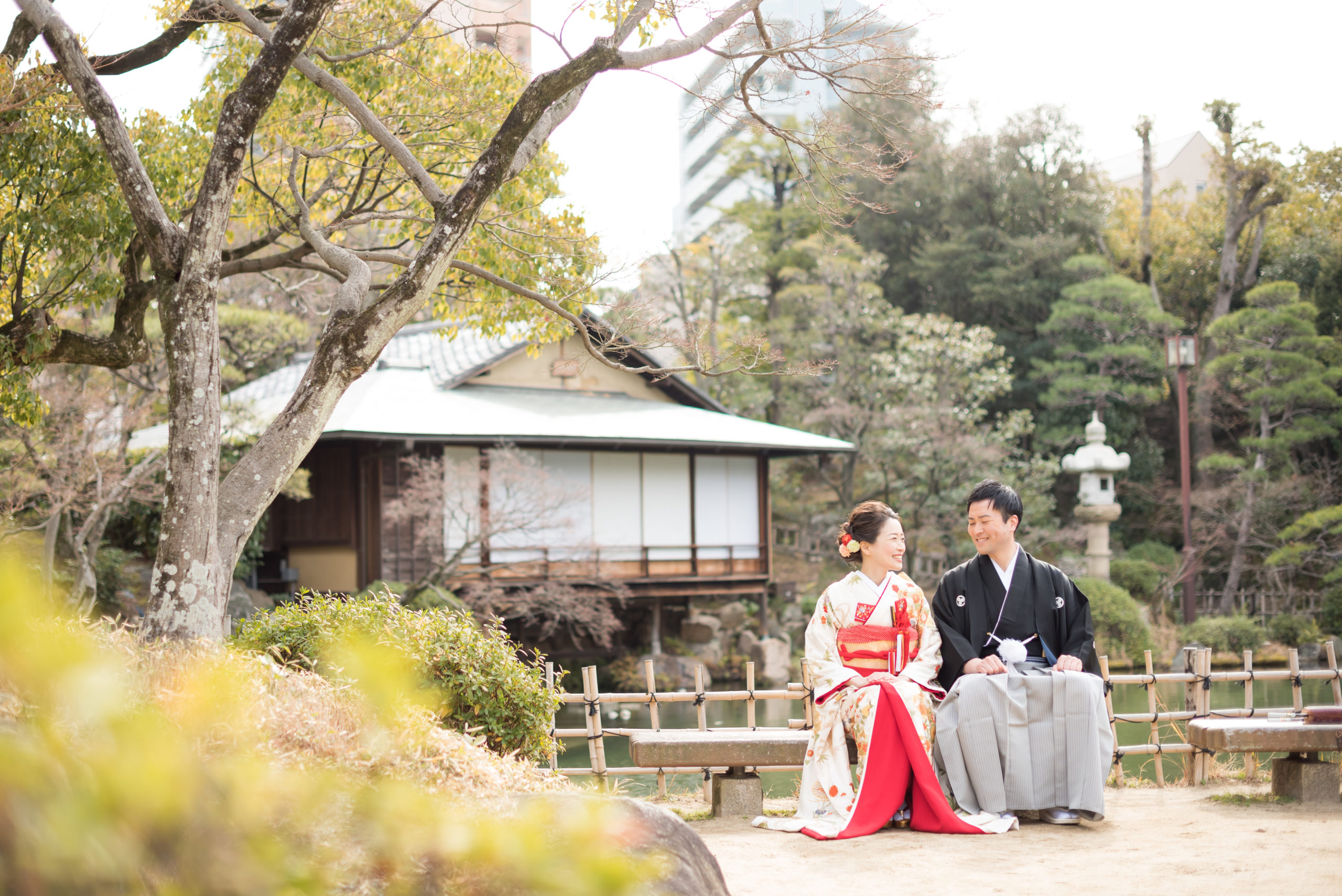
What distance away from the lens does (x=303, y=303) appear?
1561 centimetres

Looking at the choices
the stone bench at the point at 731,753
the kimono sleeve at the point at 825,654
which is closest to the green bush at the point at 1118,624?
the stone bench at the point at 731,753

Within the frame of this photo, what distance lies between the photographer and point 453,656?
4422 millimetres

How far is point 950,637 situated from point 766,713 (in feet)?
32.5

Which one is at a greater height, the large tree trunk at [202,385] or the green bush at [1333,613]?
the large tree trunk at [202,385]

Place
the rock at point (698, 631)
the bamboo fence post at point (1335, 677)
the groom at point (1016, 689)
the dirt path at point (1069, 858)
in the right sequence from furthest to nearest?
the rock at point (698, 631) → the bamboo fence post at point (1335, 677) → the groom at point (1016, 689) → the dirt path at point (1069, 858)

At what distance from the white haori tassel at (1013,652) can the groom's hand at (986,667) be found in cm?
12

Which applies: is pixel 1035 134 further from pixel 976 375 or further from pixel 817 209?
pixel 817 209

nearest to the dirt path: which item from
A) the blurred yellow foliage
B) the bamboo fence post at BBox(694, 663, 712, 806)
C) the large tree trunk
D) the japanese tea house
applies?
the bamboo fence post at BBox(694, 663, 712, 806)

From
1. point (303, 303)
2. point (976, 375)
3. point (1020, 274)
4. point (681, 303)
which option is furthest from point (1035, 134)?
point (303, 303)

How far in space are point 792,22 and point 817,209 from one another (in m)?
1.33

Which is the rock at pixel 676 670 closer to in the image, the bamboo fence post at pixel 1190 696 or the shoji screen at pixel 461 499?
the shoji screen at pixel 461 499

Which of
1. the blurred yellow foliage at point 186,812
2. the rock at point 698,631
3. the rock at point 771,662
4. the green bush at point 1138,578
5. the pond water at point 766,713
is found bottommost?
the pond water at point 766,713

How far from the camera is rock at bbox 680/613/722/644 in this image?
56.7ft

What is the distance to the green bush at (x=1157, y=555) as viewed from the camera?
20391 millimetres
